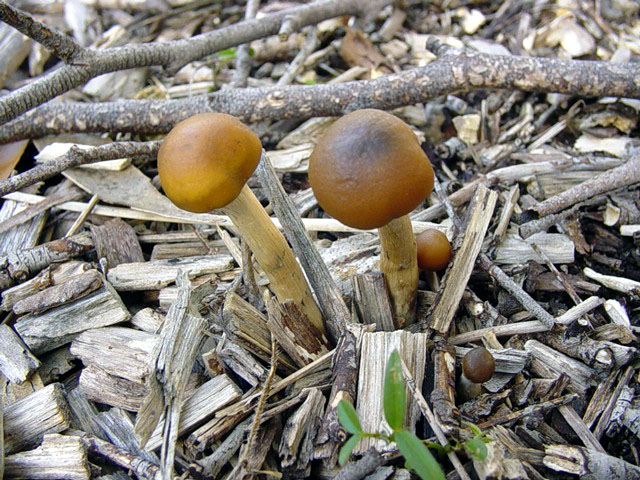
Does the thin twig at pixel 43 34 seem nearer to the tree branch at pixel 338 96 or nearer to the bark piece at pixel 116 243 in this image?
the tree branch at pixel 338 96

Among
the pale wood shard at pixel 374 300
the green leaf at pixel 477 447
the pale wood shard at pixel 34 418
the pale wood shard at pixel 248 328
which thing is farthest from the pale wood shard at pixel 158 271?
the green leaf at pixel 477 447

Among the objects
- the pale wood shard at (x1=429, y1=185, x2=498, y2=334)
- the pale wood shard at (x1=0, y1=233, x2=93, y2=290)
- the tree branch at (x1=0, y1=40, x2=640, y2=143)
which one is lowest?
the pale wood shard at (x1=429, y1=185, x2=498, y2=334)

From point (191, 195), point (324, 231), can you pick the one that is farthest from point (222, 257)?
point (191, 195)

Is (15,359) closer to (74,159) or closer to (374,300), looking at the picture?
(74,159)

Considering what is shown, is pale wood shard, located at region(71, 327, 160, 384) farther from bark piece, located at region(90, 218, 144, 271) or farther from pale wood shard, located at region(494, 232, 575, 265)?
pale wood shard, located at region(494, 232, 575, 265)

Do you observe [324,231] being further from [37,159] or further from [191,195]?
[37,159]

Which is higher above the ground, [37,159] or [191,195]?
[191,195]

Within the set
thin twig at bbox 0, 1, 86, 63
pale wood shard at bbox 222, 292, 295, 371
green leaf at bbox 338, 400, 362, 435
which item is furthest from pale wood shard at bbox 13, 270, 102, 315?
green leaf at bbox 338, 400, 362, 435
